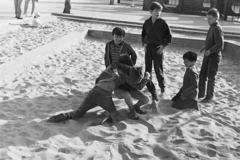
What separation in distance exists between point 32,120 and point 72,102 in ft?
2.98

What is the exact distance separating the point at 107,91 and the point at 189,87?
4.27 ft

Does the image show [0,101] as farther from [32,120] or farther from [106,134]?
[106,134]

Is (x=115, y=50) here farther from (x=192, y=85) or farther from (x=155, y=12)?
(x=192, y=85)

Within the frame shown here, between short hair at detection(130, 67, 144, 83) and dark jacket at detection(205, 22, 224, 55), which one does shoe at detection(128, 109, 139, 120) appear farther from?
dark jacket at detection(205, 22, 224, 55)

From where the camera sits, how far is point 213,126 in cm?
435

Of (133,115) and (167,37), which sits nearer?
(133,115)

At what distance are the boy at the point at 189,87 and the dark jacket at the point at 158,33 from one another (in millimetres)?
668

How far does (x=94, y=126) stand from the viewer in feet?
13.6

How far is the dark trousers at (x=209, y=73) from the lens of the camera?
5.24 meters

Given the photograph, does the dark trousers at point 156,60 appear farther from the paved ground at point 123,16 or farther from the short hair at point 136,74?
the paved ground at point 123,16

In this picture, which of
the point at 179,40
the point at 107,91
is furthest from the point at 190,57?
the point at 179,40

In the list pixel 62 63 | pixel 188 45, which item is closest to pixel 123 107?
pixel 62 63

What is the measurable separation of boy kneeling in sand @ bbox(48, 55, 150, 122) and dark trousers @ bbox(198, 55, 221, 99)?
1.37 m

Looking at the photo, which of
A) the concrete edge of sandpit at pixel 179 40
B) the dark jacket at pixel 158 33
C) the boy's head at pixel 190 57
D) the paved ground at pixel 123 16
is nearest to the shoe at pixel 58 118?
the boy's head at pixel 190 57
